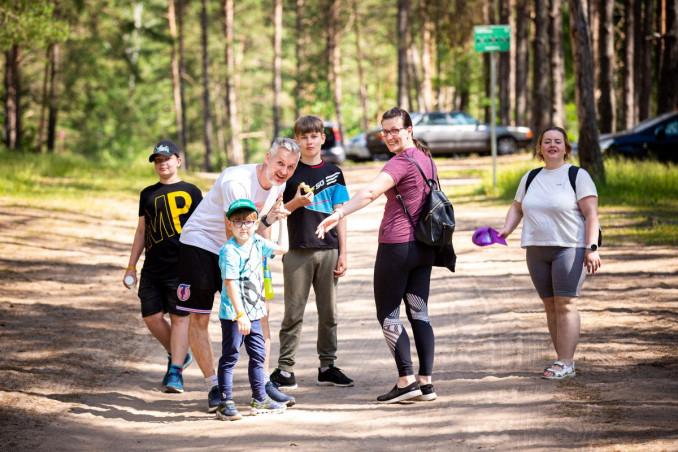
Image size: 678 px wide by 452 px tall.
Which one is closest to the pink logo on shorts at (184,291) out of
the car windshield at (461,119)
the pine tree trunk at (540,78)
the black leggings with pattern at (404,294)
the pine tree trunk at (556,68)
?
the black leggings with pattern at (404,294)

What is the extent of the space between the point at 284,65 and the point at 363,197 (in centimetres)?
7763

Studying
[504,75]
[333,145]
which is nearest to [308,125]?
[333,145]

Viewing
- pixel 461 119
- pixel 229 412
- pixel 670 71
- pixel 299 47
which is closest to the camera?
pixel 229 412

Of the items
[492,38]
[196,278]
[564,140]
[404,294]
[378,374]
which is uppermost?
[492,38]

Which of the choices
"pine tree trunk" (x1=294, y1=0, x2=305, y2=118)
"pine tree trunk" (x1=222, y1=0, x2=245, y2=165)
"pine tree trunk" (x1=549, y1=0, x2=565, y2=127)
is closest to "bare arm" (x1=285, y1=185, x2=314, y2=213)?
"pine tree trunk" (x1=549, y1=0, x2=565, y2=127)

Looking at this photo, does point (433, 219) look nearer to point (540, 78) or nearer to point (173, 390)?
point (173, 390)

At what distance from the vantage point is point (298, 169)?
8.00 m

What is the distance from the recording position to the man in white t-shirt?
23.7 ft

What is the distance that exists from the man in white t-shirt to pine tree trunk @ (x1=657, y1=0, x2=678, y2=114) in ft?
84.7

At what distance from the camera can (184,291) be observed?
7.62m

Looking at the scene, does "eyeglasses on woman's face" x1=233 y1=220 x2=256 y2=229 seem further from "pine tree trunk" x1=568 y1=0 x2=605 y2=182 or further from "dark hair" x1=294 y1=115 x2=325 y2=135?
"pine tree trunk" x1=568 y1=0 x2=605 y2=182

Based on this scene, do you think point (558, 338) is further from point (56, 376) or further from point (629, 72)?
point (629, 72)

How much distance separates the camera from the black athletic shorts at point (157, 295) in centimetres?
834

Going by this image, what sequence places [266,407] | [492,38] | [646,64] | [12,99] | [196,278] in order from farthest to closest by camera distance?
[646,64] → [12,99] → [492,38] → [196,278] → [266,407]
